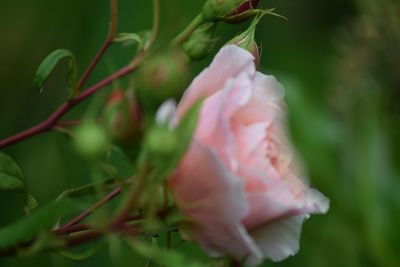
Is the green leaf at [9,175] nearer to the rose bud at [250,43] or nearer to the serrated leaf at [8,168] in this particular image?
the serrated leaf at [8,168]

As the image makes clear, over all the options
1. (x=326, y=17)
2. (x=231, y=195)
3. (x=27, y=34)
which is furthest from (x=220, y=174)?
(x=326, y=17)

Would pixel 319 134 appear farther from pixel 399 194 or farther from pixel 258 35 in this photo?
pixel 258 35

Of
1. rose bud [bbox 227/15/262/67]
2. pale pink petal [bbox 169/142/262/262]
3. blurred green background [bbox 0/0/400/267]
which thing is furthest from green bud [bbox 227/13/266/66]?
blurred green background [bbox 0/0/400/267]

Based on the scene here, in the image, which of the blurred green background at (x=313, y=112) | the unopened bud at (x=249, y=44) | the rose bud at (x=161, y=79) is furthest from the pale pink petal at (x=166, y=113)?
the blurred green background at (x=313, y=112)

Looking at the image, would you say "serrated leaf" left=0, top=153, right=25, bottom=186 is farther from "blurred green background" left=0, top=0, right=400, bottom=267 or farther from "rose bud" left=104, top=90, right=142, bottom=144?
"blurred green background" left=0, top=0, right=400, bottom=267

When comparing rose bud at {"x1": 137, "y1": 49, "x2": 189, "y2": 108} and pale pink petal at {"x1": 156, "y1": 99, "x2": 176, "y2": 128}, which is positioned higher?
rose bud at {"x1": 137, "y1": 49, "x2": 189, "y2": 108}

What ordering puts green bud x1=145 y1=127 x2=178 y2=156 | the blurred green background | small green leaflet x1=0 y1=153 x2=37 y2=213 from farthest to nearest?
the blurred green background
small green leaflet x1=0 y1=153 x2=37 y2=213
green bud x1=145 y1=127 x2=178 y2=156

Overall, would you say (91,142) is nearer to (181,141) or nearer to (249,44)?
(181,141)
